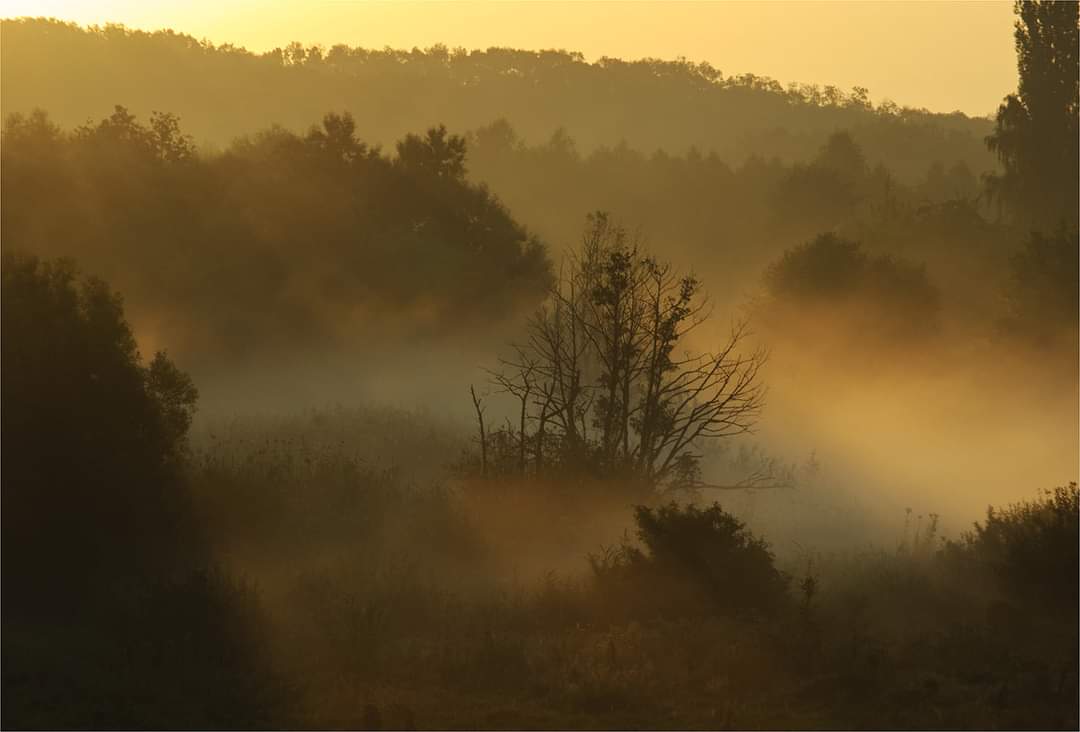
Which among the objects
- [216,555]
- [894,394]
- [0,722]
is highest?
[894,394]

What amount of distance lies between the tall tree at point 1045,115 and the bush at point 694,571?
167 ft

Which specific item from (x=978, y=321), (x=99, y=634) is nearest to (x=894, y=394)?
(x=978, y=321)

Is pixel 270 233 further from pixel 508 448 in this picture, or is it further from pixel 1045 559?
pixel 1045 559

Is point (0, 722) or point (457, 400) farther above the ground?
point (457, 400)

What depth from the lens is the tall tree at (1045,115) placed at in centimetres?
6381

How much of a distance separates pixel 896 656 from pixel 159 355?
36.1 ft

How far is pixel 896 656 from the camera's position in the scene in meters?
14.3

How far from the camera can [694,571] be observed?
17062 mm

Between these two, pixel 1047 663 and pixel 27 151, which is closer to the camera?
pixel 1047 663

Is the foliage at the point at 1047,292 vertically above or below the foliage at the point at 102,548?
above

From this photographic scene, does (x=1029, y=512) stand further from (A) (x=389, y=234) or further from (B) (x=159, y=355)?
(A) (x=389, y=234)

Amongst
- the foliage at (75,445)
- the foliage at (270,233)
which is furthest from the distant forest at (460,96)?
the foliage at (75,445)

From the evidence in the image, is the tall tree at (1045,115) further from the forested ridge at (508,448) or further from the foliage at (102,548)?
the foliage at (102,548)

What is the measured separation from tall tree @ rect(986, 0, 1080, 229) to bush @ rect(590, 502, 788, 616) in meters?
50.8
